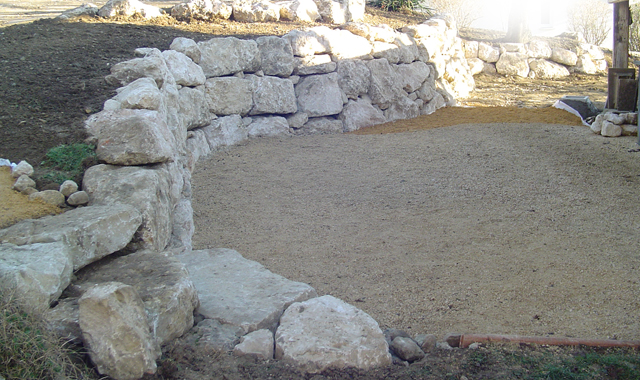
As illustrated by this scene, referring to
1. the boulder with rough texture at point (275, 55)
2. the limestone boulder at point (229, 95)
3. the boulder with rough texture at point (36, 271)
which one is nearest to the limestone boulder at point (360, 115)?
the boulder with rough texture at point (275, 55)

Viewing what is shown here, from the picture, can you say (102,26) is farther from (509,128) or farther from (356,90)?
(509,128)

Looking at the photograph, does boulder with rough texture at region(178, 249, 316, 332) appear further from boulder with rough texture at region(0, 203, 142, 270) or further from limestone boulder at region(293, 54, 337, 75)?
limestone boulder at region(293, 54, 337, 75)

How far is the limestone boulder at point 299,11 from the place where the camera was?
8883 mm

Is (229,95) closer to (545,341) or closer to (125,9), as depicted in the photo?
(125,9)

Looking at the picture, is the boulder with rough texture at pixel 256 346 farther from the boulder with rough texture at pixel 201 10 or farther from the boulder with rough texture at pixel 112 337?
the boulder with rough texture at pixel 201 10

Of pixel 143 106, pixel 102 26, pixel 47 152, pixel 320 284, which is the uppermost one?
pixel 102 26

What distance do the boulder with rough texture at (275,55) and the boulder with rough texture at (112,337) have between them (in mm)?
5833

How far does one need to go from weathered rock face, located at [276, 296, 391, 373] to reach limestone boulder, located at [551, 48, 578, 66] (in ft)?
42.0

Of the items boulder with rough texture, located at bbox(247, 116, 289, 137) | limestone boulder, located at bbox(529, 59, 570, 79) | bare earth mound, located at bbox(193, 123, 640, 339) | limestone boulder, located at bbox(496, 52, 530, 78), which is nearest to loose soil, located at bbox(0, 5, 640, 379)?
bare earth mound, located at bbox(193, 123, 640, 339)

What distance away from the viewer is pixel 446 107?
10.3 metres

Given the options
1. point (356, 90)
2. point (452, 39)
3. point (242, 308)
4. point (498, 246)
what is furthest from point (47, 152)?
point (452, 39)

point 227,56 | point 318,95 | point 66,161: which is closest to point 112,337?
point 66,161

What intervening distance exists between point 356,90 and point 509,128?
2489 mm

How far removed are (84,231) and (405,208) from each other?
3.18 m
